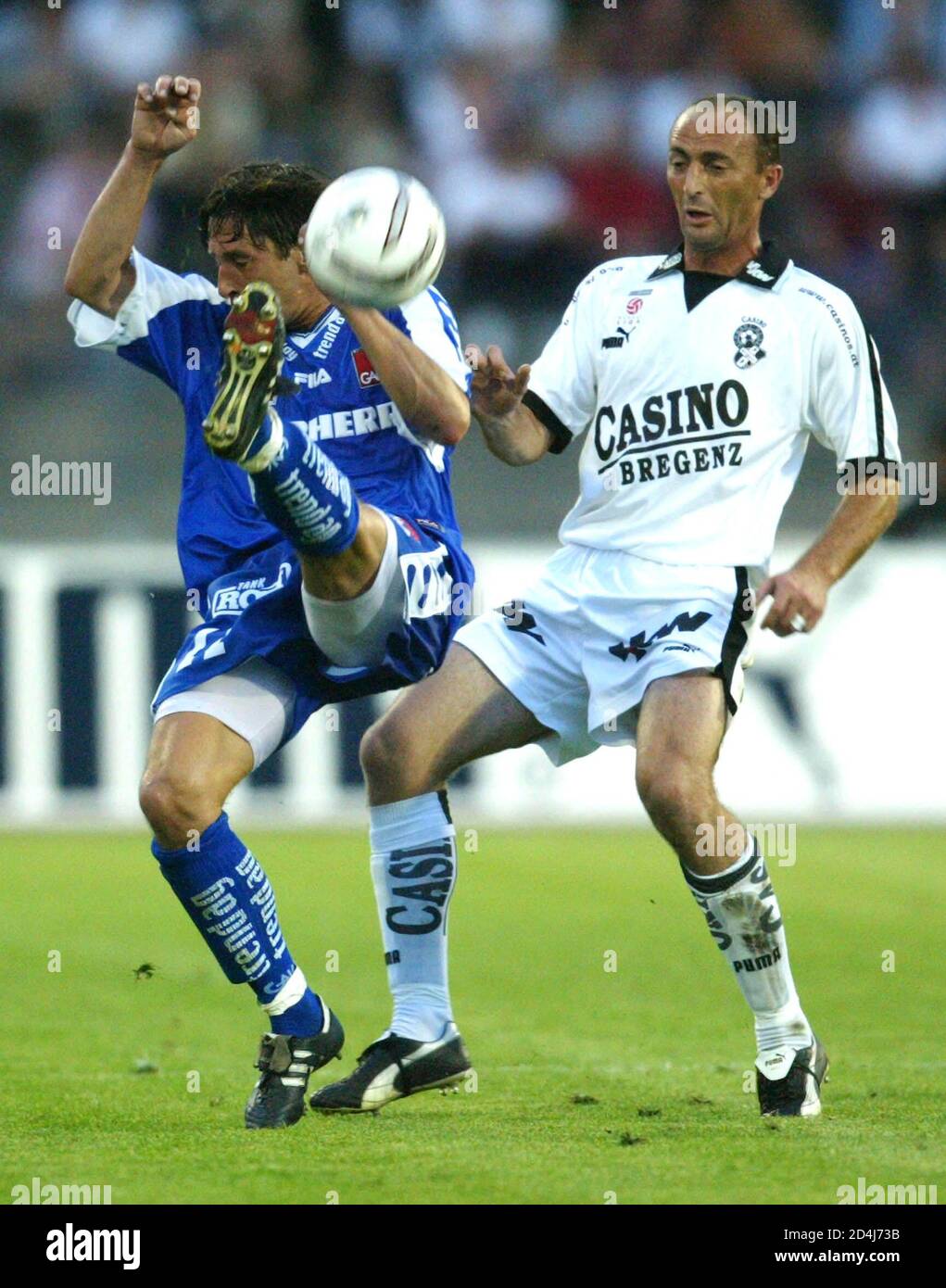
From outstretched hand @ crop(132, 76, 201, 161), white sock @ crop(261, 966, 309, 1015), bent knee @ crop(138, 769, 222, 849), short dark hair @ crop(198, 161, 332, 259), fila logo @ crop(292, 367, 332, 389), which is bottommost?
white sock @ crop(261, 966, 309, 1015)

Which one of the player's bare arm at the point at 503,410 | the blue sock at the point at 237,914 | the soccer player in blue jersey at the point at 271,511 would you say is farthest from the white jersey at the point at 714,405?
the blue sock at the point at 237,914

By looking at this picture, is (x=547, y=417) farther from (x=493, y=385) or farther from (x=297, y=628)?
(x=297, y=628)

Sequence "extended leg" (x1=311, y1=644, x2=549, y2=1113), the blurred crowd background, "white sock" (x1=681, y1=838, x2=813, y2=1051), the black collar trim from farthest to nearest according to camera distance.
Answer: the blurred crowd background
the black collar trim
"extended leg" (x1=311, y1=644, x2=549, y2=1113)
"white sock" (x1=681, y1=838, x2=813, y2=1051)

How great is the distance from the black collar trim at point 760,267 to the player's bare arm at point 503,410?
52 centimetres

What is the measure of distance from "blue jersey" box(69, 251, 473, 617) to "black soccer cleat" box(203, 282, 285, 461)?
0.67 meters

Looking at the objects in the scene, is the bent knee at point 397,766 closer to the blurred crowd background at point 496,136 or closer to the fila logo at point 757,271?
the fila logo at point 757,271

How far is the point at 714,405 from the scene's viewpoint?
222 inches

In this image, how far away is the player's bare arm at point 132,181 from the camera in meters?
5.27

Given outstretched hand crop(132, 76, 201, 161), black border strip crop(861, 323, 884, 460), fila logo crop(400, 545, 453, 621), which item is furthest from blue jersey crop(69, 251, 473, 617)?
black border strip crop(861, 323, 884, 460)

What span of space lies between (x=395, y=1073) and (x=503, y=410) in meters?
1.76

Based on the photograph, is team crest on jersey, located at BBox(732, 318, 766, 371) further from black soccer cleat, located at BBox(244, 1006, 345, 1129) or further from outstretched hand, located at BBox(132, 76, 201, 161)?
black soccer cleat, located at BBox(244, 1006, 345, 1129)

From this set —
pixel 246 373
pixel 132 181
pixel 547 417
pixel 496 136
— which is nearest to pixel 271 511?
pixel 246 373

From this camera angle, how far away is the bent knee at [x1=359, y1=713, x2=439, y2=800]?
5523mm

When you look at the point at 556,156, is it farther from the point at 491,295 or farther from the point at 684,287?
the point at 684,287
